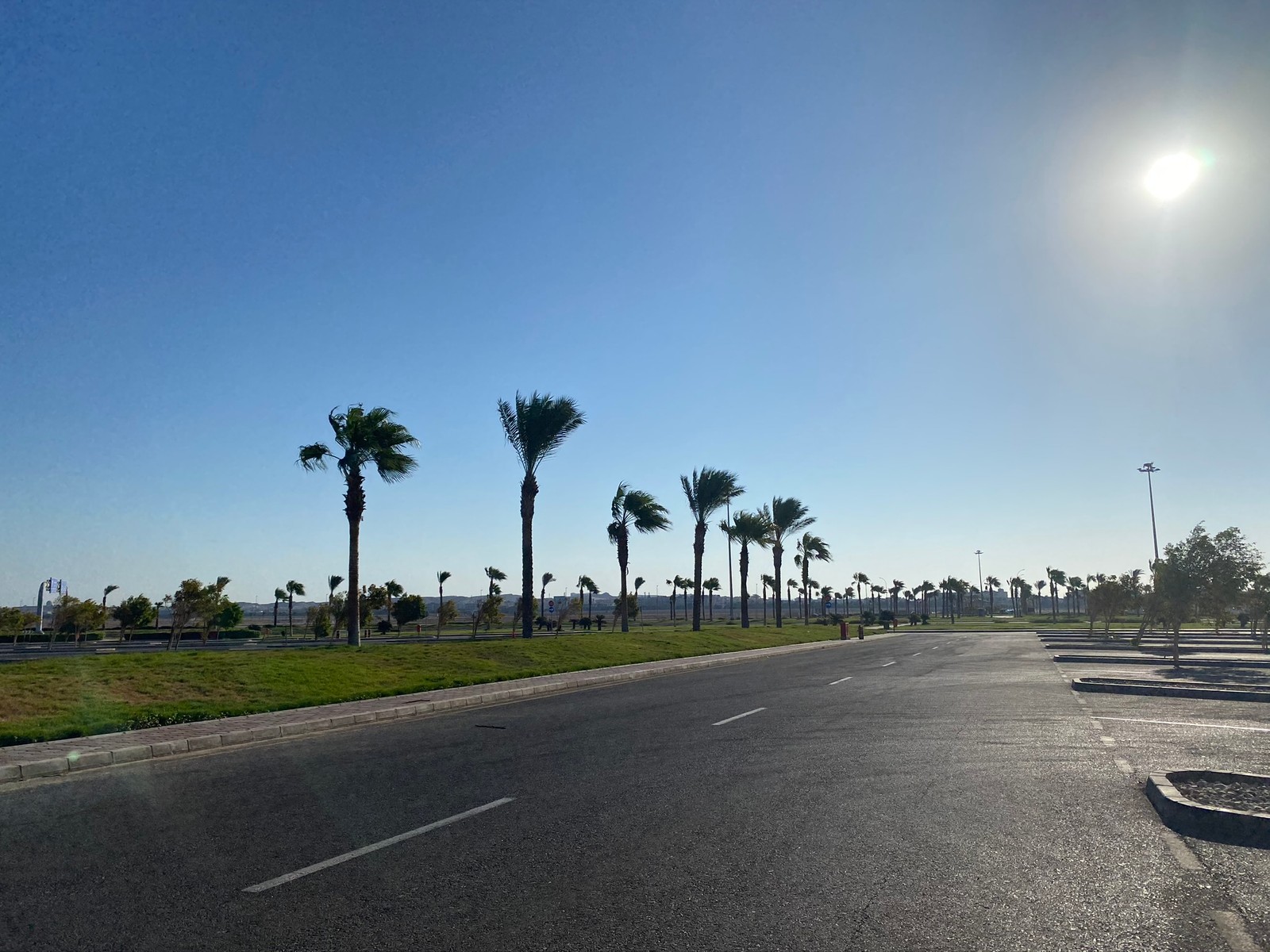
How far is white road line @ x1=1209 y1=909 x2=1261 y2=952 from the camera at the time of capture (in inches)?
184

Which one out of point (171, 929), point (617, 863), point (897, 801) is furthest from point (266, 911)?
point (897, 801)

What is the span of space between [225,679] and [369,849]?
12270 mm

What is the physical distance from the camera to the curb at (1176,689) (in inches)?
662

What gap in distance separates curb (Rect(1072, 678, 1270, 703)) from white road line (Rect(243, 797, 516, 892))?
1588 centimetres

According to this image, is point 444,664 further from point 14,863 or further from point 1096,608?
point 1096,608

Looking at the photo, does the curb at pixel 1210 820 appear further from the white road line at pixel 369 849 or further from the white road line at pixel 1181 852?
the white road line at pixel 369 849

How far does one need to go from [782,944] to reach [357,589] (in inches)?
1003

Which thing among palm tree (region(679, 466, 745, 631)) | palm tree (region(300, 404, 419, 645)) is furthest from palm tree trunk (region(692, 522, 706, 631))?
palm tree (region(300, 404, 419, 645))

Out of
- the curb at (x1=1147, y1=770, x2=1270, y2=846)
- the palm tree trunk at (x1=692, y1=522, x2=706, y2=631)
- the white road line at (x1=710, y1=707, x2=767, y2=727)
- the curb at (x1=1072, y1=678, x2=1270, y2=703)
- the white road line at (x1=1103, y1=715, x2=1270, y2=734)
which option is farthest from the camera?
the palm tree trunk at (x1=692, y1=522, x2=706, y2=631)

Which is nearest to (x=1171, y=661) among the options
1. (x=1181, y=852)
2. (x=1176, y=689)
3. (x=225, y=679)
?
(x=1176, y=689)

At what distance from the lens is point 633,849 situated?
658 cm

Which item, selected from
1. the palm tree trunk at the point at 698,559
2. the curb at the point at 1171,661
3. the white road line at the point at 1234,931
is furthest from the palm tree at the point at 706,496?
the white road line at the point at 1234,931

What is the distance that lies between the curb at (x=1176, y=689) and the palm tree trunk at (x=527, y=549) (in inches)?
768

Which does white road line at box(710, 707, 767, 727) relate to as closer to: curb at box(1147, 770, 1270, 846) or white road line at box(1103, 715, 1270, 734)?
white road line at box(1103, 715, 1270, 734)
